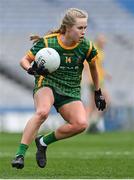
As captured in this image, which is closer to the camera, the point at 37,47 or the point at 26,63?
the point at 26,63

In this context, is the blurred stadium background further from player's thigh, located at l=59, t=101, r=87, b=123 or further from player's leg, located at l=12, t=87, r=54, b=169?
player's leg, located at l=12, t=87, r=54, b=169

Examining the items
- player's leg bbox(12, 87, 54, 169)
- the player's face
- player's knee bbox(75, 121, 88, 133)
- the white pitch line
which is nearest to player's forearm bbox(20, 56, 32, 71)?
player's leg bbox(12, 87, 54, 169)

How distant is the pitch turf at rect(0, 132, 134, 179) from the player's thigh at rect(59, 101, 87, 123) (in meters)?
0.55

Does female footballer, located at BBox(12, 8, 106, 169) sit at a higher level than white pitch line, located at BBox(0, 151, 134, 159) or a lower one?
higher

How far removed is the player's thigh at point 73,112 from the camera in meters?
8.24

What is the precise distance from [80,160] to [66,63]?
2.10 m

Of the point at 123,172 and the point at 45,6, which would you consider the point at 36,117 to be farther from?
the point at 45,6

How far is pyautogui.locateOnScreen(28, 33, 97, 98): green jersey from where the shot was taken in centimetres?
827

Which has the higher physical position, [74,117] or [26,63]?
[26,63]

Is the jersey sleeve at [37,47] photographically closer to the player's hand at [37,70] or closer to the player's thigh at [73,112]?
the player's hand at [37,70]

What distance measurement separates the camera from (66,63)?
827cm

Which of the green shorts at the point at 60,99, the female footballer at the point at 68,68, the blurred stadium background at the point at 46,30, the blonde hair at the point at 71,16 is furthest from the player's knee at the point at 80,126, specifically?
the blurred stadium background at the point at 46,30

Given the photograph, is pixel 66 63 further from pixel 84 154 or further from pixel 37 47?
pixel 84 154

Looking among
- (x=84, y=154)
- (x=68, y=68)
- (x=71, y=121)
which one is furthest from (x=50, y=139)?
(x=84, y=154)
